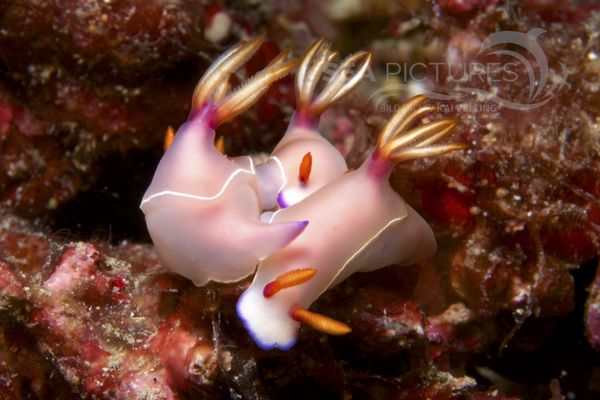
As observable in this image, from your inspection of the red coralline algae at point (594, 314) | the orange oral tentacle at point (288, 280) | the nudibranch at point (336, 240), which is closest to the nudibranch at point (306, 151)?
the nudibranch at point (336, 240)

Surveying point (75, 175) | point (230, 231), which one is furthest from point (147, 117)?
point (230, 231)

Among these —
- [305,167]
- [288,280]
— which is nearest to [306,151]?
[305,167]

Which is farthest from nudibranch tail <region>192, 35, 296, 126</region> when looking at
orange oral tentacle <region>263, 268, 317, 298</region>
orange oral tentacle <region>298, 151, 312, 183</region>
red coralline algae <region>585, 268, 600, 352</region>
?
red coralline algae <region>585, 268, 600, 352</region>

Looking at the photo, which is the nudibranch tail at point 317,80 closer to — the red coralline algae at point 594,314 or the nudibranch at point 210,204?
the nudibranch at point 210,204

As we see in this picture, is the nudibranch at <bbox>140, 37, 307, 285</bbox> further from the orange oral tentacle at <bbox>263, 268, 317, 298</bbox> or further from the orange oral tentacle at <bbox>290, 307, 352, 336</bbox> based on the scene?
the orange oral tentacle at <bbox>290, 307, 352, 336</bbox>

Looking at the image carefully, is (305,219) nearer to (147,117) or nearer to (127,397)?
(127,397)
